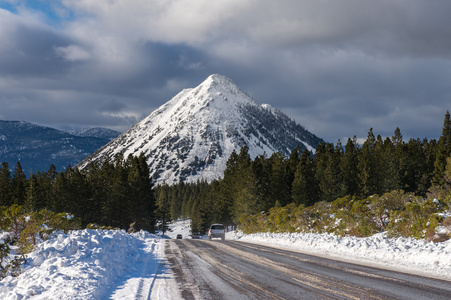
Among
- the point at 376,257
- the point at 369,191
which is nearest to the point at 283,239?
the point at 376,257

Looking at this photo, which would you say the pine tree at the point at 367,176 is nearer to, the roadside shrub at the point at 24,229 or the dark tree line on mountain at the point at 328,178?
the dark tree line on mountain at the point at 328,178

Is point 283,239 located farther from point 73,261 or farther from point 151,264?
point 73,261

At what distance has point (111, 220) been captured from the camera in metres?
55.2

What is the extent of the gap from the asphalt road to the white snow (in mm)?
713

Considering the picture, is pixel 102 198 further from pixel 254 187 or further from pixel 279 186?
pixel 279 186

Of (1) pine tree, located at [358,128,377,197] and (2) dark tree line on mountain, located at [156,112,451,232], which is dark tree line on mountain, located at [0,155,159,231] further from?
(1) pine tree, located at [358,128,377,197]

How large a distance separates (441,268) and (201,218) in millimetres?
71499

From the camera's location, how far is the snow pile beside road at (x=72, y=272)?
281 inches

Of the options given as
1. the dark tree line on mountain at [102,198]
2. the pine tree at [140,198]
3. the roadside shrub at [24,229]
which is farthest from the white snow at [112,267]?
the pine tree at [140,198]

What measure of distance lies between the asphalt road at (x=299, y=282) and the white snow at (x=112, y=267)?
713mm

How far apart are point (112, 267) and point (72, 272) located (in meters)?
1.74

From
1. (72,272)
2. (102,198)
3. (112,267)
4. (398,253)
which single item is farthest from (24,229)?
(102,198)

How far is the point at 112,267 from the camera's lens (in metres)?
10.2

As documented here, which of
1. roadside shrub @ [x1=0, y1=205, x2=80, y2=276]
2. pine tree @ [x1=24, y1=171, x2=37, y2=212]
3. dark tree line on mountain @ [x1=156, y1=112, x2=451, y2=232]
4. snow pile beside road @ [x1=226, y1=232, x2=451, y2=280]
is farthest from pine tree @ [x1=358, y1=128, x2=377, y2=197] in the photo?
pine tree @ [x1=24, y1=171, x2=37, y2=212]
